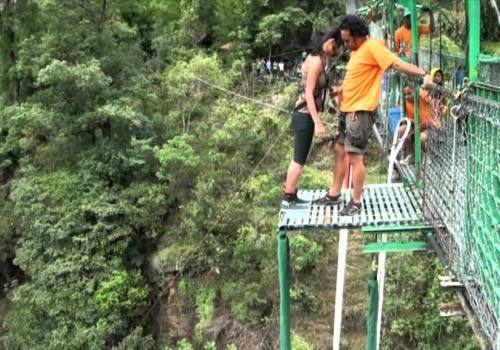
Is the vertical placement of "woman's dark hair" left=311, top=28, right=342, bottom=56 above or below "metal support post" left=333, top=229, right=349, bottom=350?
above

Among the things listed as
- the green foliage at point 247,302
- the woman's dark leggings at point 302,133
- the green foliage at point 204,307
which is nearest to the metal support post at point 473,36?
the woman's dark leggings at point 302,133

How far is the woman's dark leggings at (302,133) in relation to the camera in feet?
10.9

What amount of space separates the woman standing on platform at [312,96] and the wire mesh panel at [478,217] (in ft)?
2.80

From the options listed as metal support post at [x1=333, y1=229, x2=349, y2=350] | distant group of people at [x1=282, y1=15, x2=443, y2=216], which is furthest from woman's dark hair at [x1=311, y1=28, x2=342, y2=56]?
metal support post at [x1=333, y1=229, x2=349, y2=350]

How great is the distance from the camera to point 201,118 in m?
11.8

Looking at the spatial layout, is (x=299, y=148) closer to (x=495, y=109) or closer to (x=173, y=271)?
(x=495, y=109)

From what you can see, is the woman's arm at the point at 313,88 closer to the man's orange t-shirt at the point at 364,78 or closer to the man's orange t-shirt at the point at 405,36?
the man's orange t-shirt at the point at 364,78

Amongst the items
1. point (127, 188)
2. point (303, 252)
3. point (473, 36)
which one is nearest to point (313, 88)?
point (473, 36)

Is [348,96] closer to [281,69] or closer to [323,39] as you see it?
[323,39]

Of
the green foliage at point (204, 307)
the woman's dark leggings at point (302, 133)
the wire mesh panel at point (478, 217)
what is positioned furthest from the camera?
the green foliage at point (204, 307)

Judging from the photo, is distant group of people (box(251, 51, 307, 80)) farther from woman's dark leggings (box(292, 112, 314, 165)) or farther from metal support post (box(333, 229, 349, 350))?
metal support post (box(333, 229, 349, 350))

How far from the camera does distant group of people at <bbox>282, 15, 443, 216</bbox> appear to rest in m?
2.92

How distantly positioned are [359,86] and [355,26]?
1.04 ft

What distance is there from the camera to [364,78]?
2.99 metres
